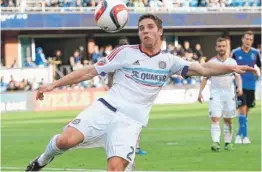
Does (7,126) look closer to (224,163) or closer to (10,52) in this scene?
(224,163)

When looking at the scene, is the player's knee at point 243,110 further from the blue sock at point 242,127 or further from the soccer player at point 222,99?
the soccer player at point 222,99

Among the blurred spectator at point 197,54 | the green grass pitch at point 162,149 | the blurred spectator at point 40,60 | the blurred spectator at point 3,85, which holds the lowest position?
the blurred spectator at point 197,54

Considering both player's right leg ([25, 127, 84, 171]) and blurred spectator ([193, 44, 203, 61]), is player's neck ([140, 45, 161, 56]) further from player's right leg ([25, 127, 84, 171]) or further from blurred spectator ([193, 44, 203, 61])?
blurred spectator ([193, 44, 203, 61])

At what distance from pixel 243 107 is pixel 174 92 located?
22880 mm

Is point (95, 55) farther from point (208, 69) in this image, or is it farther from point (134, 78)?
point (134, 78)

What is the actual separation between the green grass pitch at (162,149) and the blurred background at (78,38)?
8621mm

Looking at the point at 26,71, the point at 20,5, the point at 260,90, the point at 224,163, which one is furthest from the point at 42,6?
the point at 224,163

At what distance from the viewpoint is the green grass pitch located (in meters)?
14.7

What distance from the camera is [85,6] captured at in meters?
46.7

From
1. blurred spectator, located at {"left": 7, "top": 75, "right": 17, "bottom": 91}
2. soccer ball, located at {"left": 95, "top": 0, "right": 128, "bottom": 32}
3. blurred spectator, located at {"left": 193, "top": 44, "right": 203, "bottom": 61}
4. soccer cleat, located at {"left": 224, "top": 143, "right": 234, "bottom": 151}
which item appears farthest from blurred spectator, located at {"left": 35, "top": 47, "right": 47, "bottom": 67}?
soccer ball, located at {"left": 95, "top": 0, "right": 128, "bottom": 32}

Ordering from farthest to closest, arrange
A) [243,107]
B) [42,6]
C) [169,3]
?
[169,3] < [42,6] < [243,107]

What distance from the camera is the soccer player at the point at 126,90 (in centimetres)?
981

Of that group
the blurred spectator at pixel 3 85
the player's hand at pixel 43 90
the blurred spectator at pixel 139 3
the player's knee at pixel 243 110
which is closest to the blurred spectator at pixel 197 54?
the blurred spectator at pixel 139 3

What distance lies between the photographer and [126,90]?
32.6ft
